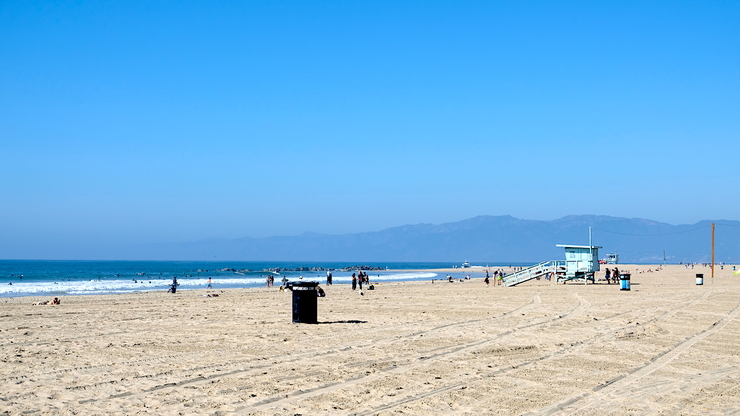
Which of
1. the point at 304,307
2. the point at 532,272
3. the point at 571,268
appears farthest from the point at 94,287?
the point at 304,307

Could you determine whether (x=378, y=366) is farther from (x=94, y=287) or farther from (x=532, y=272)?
(x=94, y=287)

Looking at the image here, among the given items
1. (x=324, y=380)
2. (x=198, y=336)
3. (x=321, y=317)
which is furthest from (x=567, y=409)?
(x=321, y=317)

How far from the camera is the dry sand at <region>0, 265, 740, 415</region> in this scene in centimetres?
741

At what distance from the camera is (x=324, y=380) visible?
28.7 ft

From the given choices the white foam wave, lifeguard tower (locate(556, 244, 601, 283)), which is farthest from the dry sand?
the white foam wave

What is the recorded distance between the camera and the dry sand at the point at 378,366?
24.3ft

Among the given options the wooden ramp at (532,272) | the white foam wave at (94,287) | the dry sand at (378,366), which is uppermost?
the dry sand at (378,366)

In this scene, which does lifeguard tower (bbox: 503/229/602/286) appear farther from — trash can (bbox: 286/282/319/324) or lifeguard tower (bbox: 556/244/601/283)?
trash can (bbox: 286/282/319/324)

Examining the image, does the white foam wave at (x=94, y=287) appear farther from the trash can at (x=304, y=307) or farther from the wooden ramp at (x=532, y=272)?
the trash can at (x=304, y=307)

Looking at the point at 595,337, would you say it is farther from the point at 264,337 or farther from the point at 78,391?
the point at 78,391

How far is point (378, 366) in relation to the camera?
9742mm

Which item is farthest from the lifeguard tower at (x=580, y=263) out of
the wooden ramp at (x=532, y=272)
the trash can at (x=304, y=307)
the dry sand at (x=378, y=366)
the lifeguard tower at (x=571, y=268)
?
the trash can at (x=304, y=307)

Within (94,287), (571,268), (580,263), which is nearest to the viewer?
(580,263)

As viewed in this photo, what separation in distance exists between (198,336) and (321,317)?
492 centimetres
